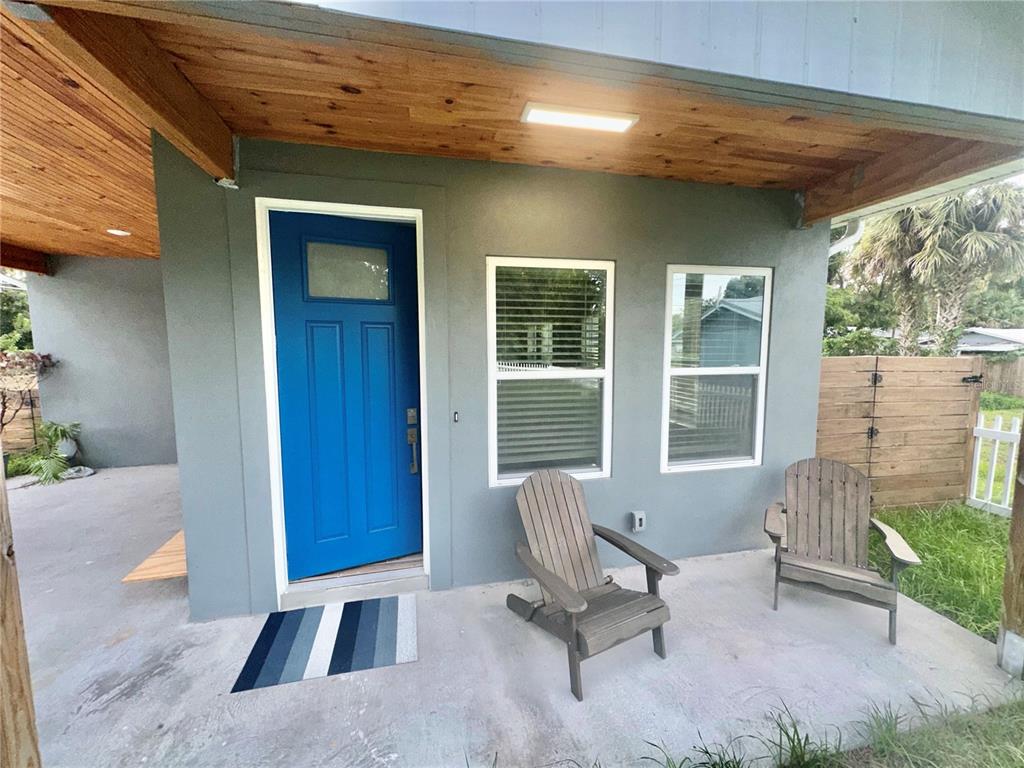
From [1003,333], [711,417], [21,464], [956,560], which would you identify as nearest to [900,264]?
[1003,333]

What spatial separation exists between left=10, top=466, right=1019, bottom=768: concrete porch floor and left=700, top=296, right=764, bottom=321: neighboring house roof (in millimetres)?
1928

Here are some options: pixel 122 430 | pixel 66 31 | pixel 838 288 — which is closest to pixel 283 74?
pixel 66 31

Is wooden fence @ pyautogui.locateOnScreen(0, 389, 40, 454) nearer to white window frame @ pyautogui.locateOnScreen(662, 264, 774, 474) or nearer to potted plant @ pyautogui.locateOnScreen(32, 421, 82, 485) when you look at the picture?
potted plant @ pyautogui.locateOnScreen(32, 421, 82, 485)

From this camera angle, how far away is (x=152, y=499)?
14.0 feet

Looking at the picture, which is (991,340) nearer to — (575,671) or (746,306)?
(746,306)

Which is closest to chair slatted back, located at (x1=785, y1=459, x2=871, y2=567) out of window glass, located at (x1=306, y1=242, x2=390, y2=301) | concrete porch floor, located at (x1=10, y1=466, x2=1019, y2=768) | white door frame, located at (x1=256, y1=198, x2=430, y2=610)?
concrete porch floor, located at (x1=10, y1=466, x2=1019, y2=768)

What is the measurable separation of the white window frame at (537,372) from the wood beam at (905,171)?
1.55 metres

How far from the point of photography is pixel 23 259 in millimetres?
4758

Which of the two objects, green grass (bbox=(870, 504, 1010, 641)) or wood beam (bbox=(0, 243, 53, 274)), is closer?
green grass (bbox=(870, 504, 1010, 641))

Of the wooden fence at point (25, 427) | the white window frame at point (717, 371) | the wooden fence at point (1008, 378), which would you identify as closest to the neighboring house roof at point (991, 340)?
the wooden fence at point (1008, 378)

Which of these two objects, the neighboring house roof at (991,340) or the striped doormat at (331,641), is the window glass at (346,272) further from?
the neighboring house roof at (991,340)

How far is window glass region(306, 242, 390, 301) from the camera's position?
2.59 m

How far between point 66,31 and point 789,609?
399cm

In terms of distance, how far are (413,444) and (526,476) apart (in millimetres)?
824
